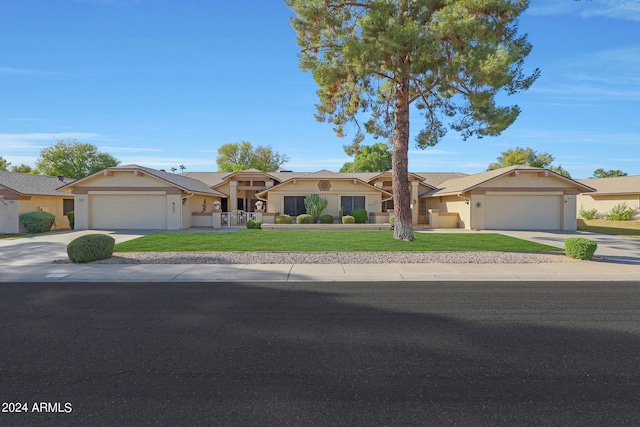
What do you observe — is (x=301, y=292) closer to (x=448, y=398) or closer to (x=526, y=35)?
(x=448, y=398)

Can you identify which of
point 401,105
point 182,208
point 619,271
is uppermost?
point 401,105

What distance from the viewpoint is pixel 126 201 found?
994 inches

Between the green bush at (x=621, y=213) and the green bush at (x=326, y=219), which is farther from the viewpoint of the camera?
the green bush at (x=621, y=213)

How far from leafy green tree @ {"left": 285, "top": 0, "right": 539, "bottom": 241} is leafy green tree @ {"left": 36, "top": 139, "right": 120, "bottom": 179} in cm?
5010

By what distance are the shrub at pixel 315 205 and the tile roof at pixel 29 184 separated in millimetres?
16871

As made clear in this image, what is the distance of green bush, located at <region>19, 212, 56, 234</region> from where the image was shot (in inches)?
929

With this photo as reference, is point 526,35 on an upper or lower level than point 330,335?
upper

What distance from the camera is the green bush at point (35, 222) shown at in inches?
929

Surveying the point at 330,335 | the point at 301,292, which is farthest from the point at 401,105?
the point at 330,335

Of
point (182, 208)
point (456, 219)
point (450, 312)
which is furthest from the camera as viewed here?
point (456, 219)

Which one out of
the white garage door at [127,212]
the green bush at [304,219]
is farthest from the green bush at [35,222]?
the green bush at [304,219]

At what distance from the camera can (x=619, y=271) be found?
10.5m

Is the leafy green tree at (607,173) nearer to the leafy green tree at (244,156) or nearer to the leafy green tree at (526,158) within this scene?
the leafy green tree at (526,158)

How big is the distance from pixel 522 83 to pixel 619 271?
825 cm
